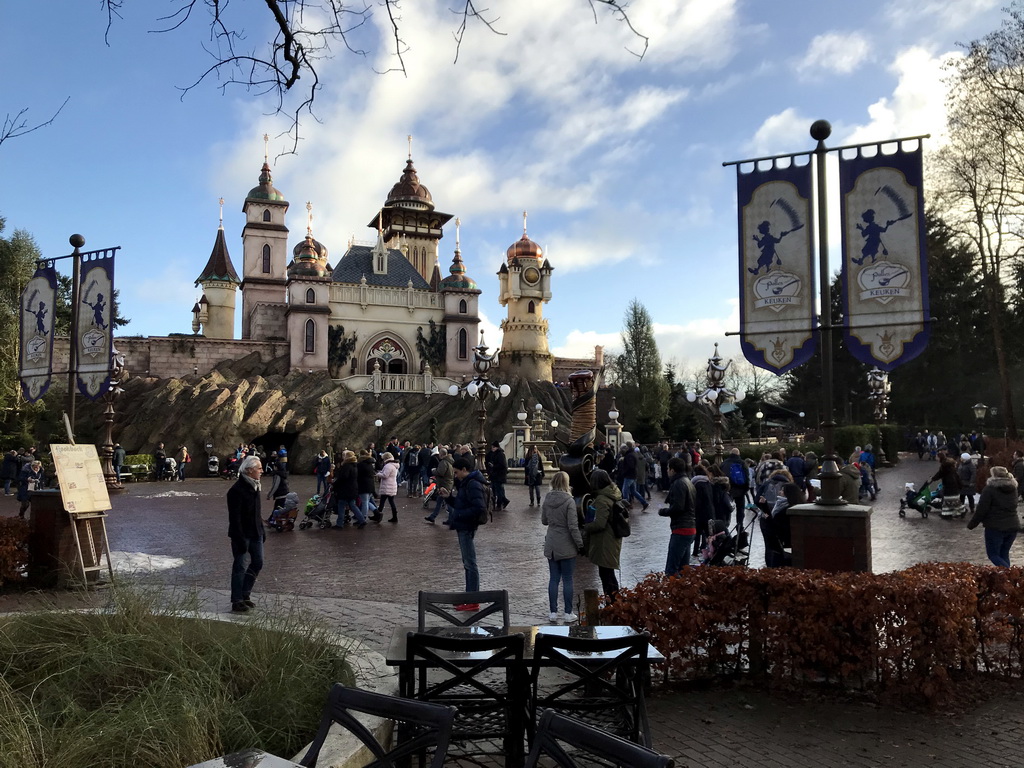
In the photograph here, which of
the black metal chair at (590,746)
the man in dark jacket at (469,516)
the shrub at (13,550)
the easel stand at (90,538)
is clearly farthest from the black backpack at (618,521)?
the shrub at (13,550)

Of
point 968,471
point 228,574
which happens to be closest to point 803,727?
point 228,574

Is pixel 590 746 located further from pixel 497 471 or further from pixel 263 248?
pixel 263 248

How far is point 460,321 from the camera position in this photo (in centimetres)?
5841

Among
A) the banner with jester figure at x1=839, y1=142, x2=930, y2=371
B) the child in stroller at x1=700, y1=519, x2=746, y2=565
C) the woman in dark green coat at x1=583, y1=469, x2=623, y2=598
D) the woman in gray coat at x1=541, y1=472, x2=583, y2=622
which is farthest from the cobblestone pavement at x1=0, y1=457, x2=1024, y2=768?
the banner with jester figure at x1=839, y1=142, x2=930, y2=371

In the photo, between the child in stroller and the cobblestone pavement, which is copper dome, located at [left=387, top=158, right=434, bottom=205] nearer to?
the cobblestone pavement

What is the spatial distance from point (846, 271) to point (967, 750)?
437 cm

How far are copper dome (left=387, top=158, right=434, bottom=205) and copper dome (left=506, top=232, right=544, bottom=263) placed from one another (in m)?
10.8

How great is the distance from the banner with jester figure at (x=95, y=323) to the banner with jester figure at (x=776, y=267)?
8627mm

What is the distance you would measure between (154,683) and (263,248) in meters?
58.2

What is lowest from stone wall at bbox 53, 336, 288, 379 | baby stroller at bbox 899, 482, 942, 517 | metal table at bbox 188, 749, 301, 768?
baby stroller at bbox 899, 482, 942, 517

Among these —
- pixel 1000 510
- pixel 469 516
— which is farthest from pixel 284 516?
pixel 1000 510

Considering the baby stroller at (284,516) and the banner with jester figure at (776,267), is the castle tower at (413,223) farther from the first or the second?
the banner with jester figure at (776,267)

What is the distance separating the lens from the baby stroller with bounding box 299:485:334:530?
16.1 meters

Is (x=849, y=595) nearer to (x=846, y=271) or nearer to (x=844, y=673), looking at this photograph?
(x=844, y=673)
